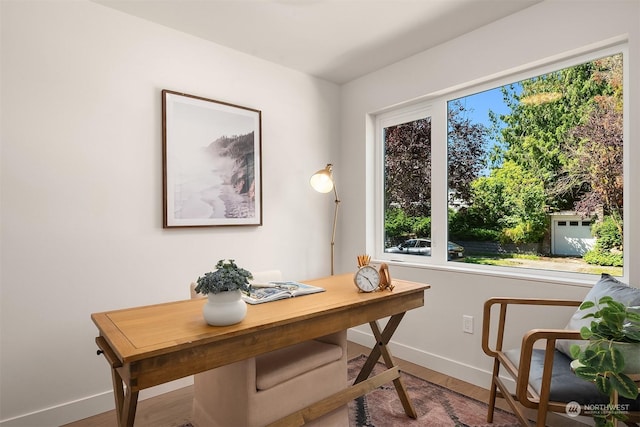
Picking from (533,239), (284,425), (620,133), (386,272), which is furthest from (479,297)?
(284,425)

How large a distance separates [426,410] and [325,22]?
8.63 feet

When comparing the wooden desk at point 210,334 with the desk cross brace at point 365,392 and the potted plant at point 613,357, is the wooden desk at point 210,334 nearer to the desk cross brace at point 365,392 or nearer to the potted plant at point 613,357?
the desk cross brace at point 365,392

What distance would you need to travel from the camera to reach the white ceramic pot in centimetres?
133

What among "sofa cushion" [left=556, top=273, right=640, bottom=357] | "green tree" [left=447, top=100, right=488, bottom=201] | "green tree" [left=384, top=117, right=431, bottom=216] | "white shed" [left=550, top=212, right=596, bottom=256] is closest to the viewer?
"sofa cushion" [left=556, top=273, right=640, bottom=357]

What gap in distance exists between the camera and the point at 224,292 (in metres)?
1.33

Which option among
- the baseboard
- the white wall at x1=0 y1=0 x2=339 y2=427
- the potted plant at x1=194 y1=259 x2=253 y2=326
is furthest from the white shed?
the baseboard

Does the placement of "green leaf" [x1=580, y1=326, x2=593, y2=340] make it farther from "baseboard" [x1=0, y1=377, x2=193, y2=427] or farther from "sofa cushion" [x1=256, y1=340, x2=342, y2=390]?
"baseboard" [x1=0, y1=377, x2=193, y2=427]

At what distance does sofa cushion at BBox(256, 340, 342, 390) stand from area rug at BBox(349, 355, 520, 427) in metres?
0.54

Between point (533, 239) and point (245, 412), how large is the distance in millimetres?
2100

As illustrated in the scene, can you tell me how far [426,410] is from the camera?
2219 millimetres

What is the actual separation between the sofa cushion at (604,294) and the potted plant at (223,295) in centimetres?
155

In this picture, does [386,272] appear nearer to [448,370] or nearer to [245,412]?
[245,412]

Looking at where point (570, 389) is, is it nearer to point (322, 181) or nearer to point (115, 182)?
point (322, 181)

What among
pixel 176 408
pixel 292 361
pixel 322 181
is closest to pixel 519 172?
pixel 322 181
